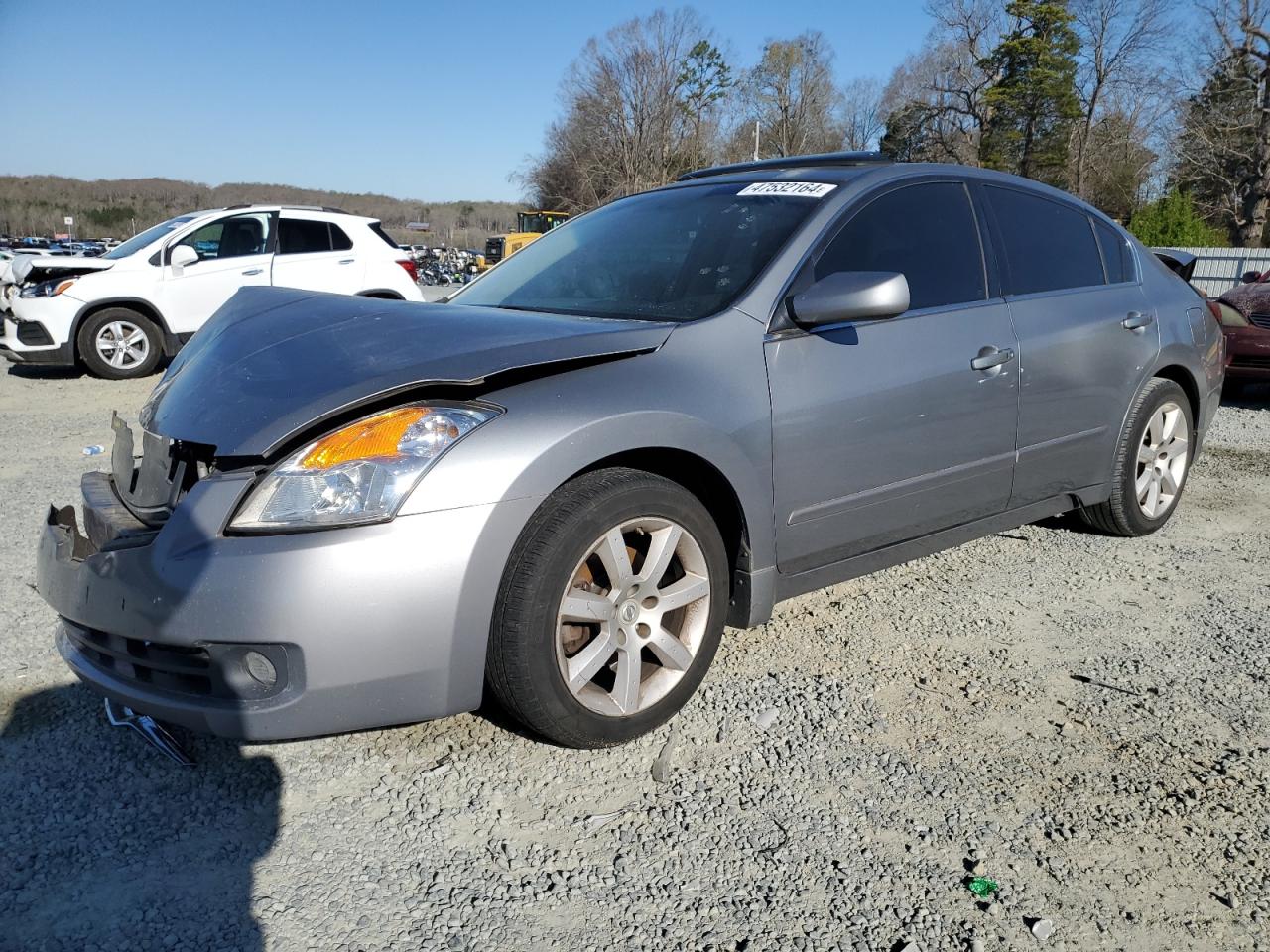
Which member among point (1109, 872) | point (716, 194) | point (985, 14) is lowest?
point (1109, 872)

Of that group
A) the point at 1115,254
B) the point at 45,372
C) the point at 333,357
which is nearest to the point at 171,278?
the point at 45,372

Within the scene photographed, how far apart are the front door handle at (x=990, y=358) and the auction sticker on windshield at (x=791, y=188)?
78 cm

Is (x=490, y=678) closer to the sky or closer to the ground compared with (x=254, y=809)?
closer to the sky

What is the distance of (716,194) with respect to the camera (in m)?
3.49

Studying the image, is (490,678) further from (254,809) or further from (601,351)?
(601,351)

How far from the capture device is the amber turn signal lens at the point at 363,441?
2213 mm

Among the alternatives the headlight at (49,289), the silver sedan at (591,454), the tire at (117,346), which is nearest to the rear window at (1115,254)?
the silver sedan at (591,454)

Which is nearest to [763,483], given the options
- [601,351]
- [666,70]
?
[601,351]

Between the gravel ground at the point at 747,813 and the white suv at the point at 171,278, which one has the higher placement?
the white suv at the point at 171,278

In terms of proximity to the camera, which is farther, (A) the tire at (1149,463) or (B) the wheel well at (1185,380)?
(B) the wheel well at (1185,380)

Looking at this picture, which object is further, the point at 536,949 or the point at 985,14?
the point at 985,14

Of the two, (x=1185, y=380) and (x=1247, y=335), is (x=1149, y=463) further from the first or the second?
(x=1247, y=335)

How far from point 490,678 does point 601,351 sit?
88 cm

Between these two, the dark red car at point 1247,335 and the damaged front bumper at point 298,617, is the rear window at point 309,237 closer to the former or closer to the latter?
the dark red car at point 1247,335
